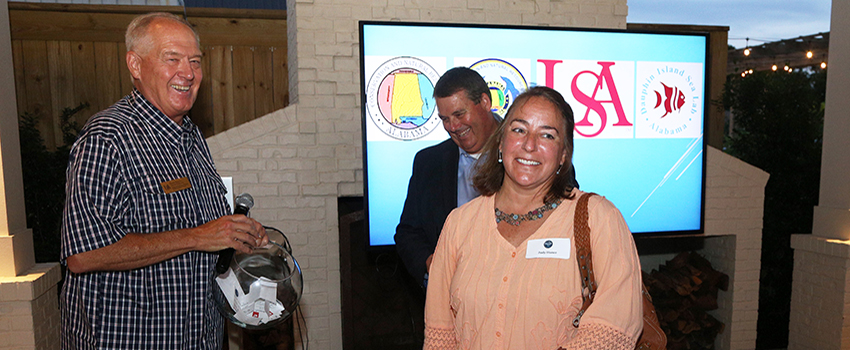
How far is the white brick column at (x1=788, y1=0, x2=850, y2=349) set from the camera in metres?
3.06

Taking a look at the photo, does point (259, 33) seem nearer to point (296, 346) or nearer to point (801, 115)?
point (296, 346)

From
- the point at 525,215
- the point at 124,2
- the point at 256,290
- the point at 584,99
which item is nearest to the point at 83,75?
the point at 124,2

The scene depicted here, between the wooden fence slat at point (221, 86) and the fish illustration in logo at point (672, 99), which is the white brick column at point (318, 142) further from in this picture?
the fish illustration in logo at point (672, 99)

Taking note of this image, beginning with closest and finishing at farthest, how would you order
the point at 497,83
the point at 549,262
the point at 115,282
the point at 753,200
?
the point at 549,262 → the point at 115,282 → the point at 497,83 → the point at 753,200

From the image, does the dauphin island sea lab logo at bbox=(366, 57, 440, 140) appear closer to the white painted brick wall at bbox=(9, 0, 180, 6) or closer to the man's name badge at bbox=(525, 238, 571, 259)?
the man's name badge at bbox=(525, 238, 571, 259)

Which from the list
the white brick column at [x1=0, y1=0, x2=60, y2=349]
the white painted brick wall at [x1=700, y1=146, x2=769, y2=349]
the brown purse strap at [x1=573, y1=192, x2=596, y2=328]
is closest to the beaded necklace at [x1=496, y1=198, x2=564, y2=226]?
the brown purse strap at [x1=573, y1=192, x2=596, y2=328]

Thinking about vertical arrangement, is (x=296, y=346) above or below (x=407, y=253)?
below

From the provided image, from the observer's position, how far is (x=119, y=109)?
140 centimetres

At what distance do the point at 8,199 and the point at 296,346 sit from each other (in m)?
1.73

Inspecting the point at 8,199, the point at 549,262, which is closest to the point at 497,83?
the point at 549,262

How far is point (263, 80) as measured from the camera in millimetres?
3967

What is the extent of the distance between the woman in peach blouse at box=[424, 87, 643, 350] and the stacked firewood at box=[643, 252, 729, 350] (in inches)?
106

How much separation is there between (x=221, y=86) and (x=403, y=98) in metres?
1.85

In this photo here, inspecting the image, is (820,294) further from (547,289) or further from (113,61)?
(113,61)
